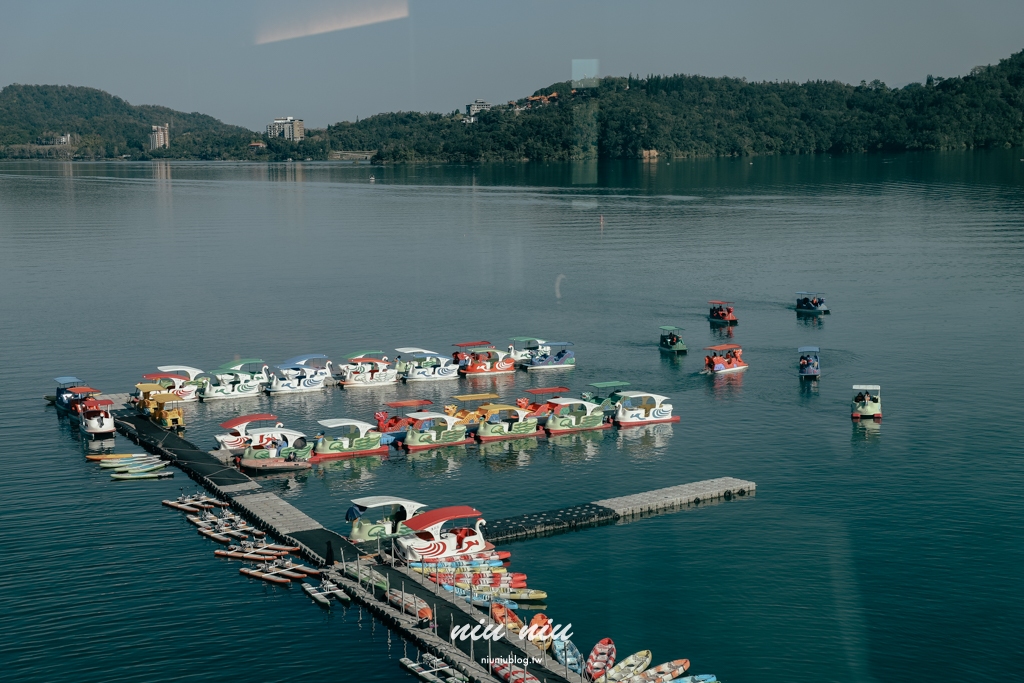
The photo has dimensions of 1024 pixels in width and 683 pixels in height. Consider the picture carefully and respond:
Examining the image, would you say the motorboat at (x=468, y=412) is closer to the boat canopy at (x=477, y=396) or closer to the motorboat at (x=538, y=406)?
the boat canopy at (x=477, y=396)

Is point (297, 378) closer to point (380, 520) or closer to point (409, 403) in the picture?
point (409, 403)

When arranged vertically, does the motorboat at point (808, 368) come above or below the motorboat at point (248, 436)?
above

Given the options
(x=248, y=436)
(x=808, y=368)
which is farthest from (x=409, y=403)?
(x=808, y=368)

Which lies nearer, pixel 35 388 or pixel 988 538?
pixel 988 538

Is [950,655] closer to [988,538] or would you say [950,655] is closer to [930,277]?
[988,538]

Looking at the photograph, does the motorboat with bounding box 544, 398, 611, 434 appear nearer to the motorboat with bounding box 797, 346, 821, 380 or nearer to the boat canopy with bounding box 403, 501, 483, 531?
the motorboat with bounding box 797, 346, 821, 380

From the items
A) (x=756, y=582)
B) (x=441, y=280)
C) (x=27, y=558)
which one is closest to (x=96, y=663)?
(x=27, y=558)

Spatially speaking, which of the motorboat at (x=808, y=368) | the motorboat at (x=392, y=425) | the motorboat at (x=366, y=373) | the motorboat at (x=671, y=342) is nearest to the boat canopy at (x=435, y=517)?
the motorboat at (x=392, y=425)

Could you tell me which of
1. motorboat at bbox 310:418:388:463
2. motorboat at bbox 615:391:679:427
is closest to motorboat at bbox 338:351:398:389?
motorboat at bbox 310:418:388:463
